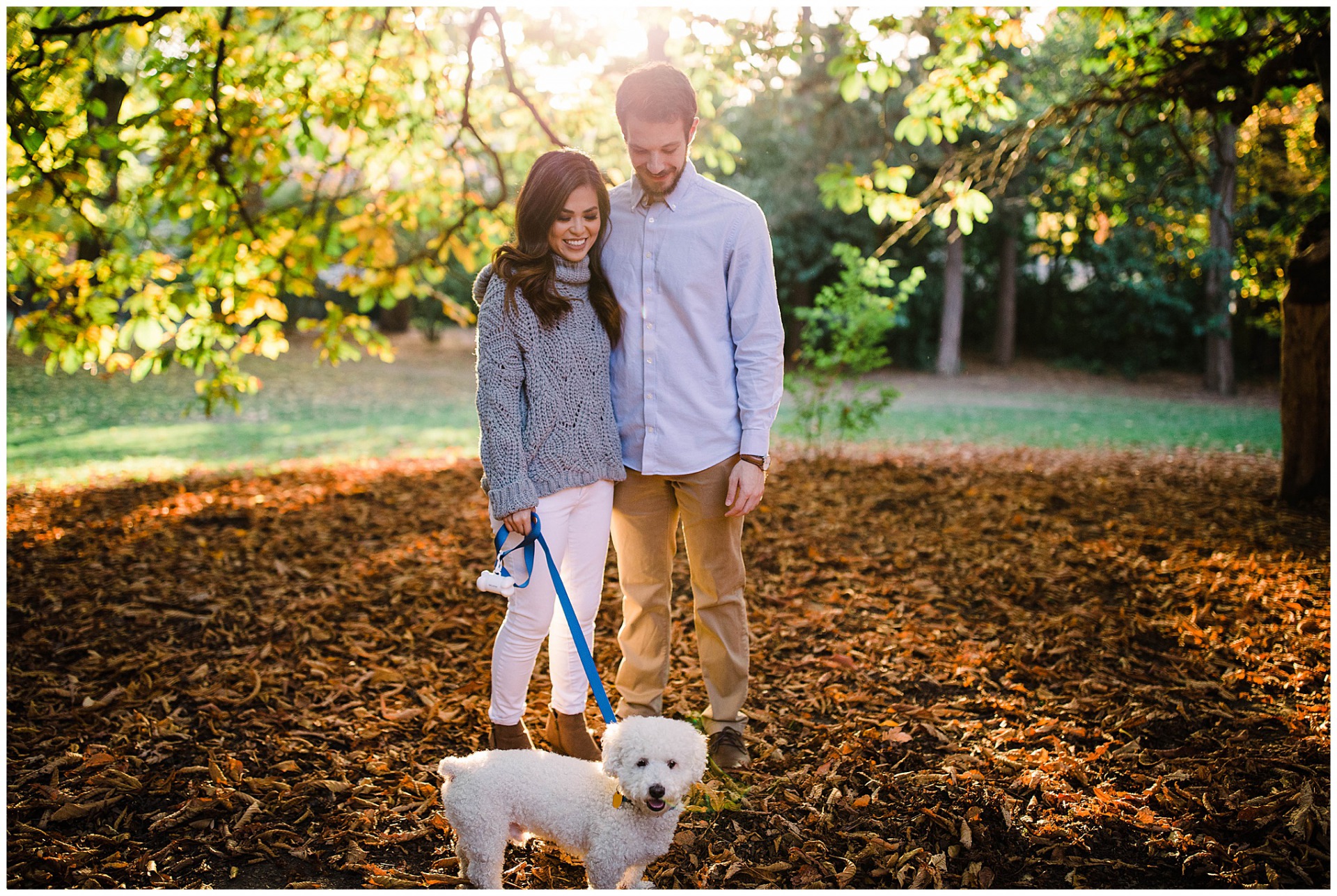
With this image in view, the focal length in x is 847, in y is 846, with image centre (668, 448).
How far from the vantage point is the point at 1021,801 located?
2582 mm

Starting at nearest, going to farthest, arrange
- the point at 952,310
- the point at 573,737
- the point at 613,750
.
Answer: the point at 613,750, the point at 573,737, the point at 952,310

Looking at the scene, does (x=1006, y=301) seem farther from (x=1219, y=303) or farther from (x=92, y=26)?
(x=92, y=26)

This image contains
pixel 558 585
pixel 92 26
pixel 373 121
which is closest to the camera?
pixel 558 585

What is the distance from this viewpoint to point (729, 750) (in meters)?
2.81

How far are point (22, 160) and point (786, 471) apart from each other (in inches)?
215

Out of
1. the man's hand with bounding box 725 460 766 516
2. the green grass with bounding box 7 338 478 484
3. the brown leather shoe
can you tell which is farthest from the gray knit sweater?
the green grass with bounding box 7 338 478 484

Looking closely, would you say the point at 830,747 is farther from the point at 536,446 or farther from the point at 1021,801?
the point at 536,446

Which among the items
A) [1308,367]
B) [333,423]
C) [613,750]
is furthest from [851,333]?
[333,423]

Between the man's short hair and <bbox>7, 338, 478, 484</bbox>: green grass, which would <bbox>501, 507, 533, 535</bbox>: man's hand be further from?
<bbox>7, 338, 478, 484</bbox>: green grass

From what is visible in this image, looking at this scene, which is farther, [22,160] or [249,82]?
[249,82]

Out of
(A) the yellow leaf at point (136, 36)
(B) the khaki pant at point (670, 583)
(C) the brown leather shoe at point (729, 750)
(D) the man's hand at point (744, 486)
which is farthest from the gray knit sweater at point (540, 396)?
(A) the yellow leaf at point (136, 36)

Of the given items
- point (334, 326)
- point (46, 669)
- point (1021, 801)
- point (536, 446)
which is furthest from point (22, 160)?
point (1021, 801)

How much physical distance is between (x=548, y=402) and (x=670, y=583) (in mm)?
728

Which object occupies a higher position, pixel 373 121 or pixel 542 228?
pixel 373 121
